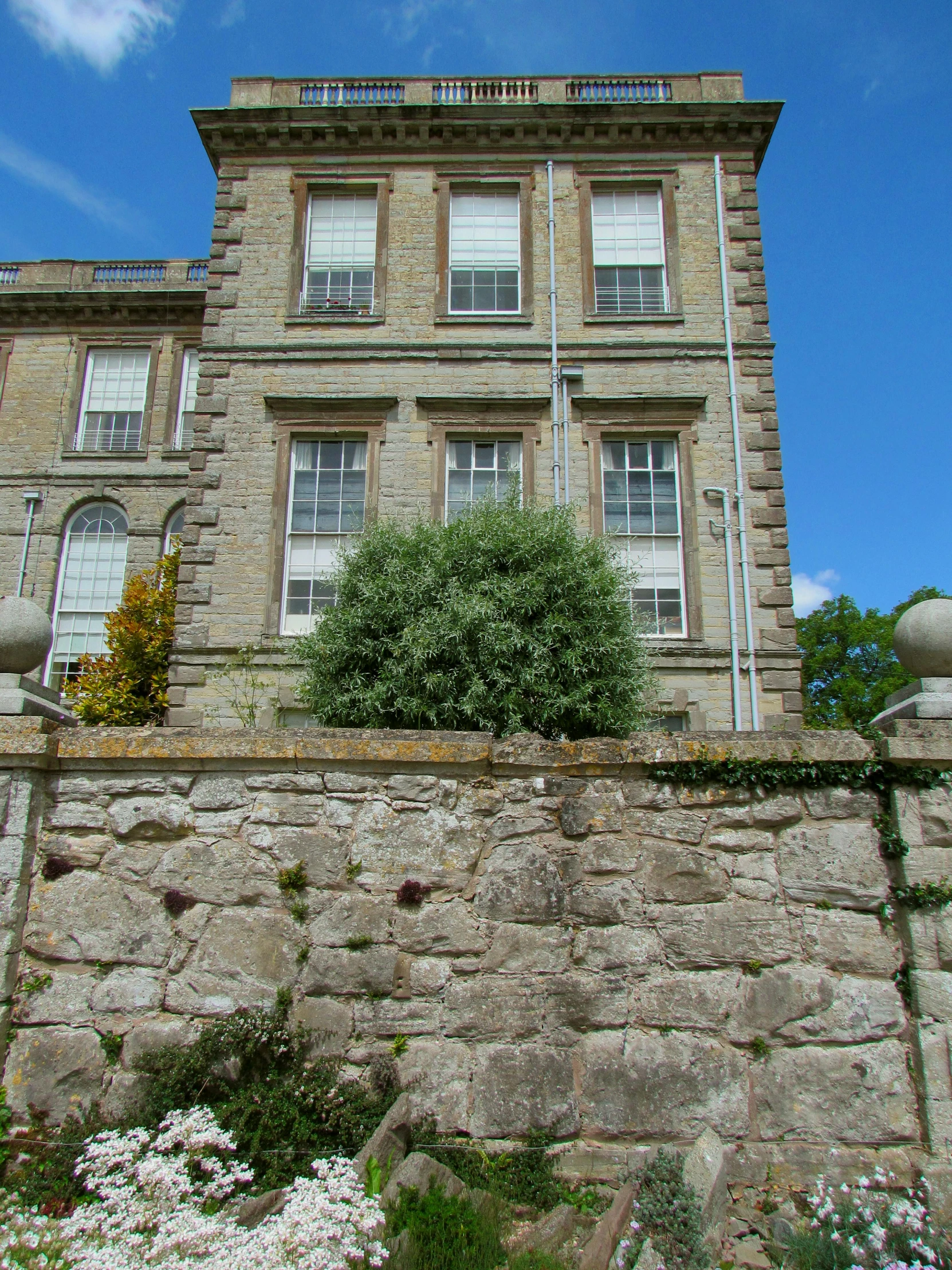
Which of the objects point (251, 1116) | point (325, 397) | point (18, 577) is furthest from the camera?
point (18, 577)

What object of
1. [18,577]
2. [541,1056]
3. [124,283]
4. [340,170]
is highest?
[124,283]

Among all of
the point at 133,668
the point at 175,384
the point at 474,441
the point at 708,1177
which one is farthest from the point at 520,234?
the point at 708,1177

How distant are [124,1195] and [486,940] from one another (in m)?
1.93

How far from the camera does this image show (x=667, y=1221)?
12.2ft

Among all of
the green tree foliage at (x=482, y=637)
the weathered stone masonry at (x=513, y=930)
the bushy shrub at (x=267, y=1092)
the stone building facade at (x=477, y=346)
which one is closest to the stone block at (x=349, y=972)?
the weathered stone masonry at (x=513, y=930)

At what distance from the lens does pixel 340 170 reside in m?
13.6

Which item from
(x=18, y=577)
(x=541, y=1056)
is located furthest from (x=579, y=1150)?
(x=18, y=577)

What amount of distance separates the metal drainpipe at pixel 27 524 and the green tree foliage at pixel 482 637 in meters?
12.0

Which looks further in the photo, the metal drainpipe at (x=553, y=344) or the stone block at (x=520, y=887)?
the metal drainpipe at (x=553, y=344)

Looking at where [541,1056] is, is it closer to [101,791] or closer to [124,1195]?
[124,1195]

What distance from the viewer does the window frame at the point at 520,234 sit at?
12992 mm

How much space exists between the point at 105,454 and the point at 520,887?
17.1 metres

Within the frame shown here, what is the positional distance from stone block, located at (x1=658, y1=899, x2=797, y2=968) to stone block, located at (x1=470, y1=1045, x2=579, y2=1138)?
817 millimetres

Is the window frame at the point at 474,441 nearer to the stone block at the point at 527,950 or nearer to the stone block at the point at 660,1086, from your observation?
the stone block at the point at 527,950
